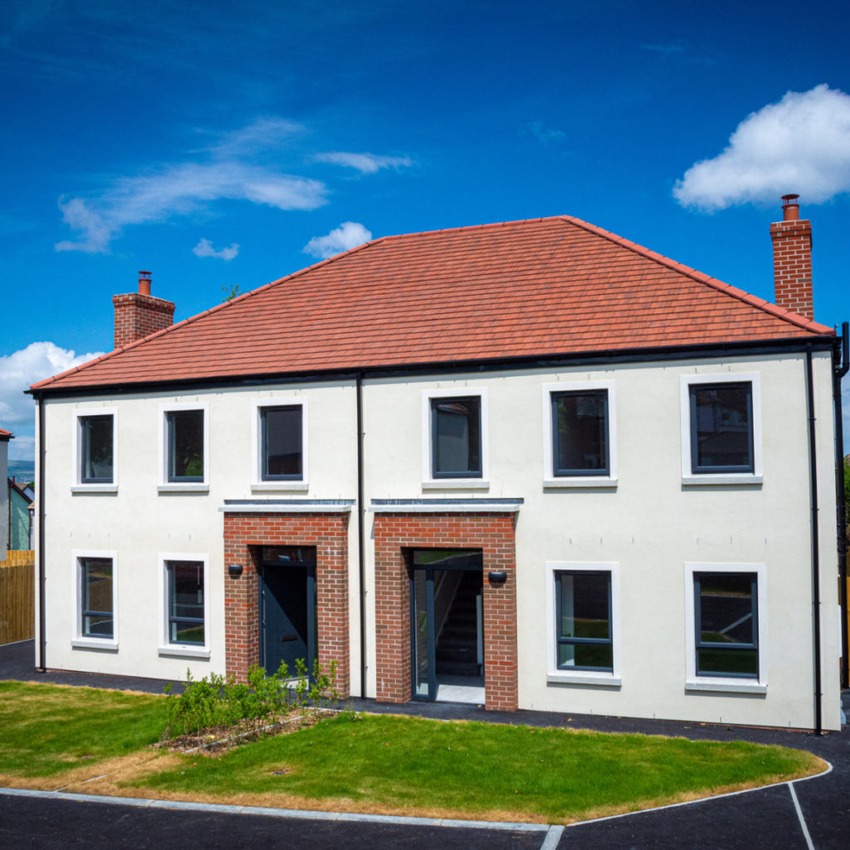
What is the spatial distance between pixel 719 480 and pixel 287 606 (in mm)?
8481

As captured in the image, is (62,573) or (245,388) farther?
(62,573)

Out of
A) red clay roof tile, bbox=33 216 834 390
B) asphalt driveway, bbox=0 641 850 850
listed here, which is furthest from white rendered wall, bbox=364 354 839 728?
asphalt driveway, bbox=0 641 850 850

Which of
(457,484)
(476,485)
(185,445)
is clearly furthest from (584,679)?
(185,445)

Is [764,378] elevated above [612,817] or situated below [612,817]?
above

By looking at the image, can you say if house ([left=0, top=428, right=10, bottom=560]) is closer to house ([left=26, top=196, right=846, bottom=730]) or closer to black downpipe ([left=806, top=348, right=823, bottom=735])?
house ([left=26, top=196, right=846, bottom=730])

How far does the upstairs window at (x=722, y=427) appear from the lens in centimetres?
1310

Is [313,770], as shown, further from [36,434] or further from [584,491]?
[36,434]

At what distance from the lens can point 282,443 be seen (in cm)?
1609

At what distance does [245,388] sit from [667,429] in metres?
7.89

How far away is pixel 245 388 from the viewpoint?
53.3 feet

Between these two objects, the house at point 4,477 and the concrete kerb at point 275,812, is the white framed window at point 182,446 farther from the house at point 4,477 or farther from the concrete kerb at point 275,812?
the house at point 4,477

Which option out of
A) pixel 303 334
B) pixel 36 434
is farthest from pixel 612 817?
pixel 36 434

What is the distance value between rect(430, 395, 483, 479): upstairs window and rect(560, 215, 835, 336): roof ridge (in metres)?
→ 4.34

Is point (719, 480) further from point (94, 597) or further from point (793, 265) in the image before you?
point (94, 597)
